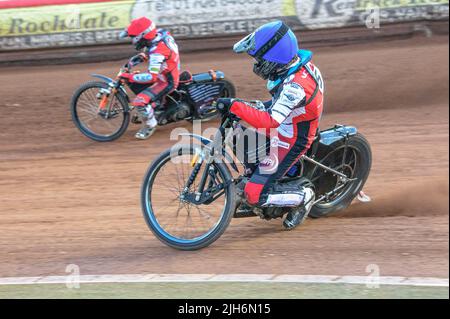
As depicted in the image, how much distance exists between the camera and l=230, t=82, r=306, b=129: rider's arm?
18.5ft

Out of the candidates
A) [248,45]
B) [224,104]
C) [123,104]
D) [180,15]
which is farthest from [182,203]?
[180,15]

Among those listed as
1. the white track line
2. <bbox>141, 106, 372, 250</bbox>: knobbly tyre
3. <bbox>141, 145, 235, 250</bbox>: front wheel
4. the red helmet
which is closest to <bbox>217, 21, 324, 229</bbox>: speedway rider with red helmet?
<bbox>141, 106, 372, 250</bbox>: knobbly tyre

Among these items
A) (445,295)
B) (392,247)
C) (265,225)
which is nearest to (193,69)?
(265,225)

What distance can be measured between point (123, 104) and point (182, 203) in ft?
15.0

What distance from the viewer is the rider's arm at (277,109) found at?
223 inches

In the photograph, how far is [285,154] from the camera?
6039 mm

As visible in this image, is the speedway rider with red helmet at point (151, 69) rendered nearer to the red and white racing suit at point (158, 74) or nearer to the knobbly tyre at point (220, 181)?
the red and white racing suit at point (158, 74)

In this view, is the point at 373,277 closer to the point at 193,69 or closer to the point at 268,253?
the point at 268,253

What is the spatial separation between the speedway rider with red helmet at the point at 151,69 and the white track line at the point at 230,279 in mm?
5096

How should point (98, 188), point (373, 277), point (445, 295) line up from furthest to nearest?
point (98, 188)
point (373, 277)
point (445, 295)

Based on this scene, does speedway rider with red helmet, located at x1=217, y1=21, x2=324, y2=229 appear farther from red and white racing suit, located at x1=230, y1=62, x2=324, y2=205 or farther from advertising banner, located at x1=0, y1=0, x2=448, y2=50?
advertising banner, located at x1=0, y1=0, x2=448, y2=50

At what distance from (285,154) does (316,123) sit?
0.39 meters

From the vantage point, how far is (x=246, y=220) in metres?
6.89

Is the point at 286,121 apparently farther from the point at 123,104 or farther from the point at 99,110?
the point at 99,110
